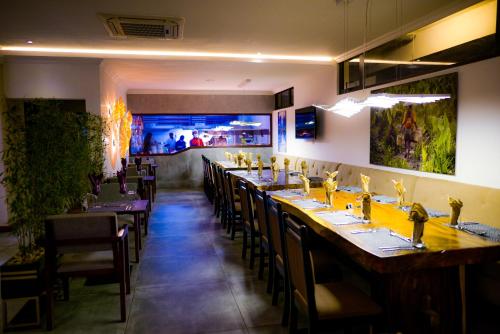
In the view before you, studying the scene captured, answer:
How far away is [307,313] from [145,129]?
9.80 m

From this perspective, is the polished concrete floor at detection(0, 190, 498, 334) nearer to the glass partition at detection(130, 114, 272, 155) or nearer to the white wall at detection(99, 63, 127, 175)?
the white wall at detection(99, 63, 127, 175)

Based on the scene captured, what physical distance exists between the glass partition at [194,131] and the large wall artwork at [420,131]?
6.17 m

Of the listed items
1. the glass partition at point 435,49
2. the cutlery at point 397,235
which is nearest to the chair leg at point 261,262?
the cutlery at point 397,235

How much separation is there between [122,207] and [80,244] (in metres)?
1.24

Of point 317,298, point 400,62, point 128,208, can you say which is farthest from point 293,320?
point 400,62

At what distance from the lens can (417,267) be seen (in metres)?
2.04

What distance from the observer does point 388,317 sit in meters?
2.15

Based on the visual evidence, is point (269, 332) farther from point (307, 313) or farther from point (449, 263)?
point (449, 263)

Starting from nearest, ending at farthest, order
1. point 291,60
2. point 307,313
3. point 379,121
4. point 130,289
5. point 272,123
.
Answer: point 307,313 → point 130,289 → point 379,121 → point 291,60 → point 272,123

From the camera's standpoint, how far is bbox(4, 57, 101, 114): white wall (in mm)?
5934

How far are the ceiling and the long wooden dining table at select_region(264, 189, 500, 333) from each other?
2.60 metres

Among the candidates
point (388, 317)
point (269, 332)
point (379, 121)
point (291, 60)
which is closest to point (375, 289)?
point (388, 317)

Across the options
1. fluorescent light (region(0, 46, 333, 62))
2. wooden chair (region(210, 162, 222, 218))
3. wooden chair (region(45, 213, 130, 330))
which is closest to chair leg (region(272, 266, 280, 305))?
wooden chair (region(45, 213, 130, 330))

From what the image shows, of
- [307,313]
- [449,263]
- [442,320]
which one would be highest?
[449,263]
